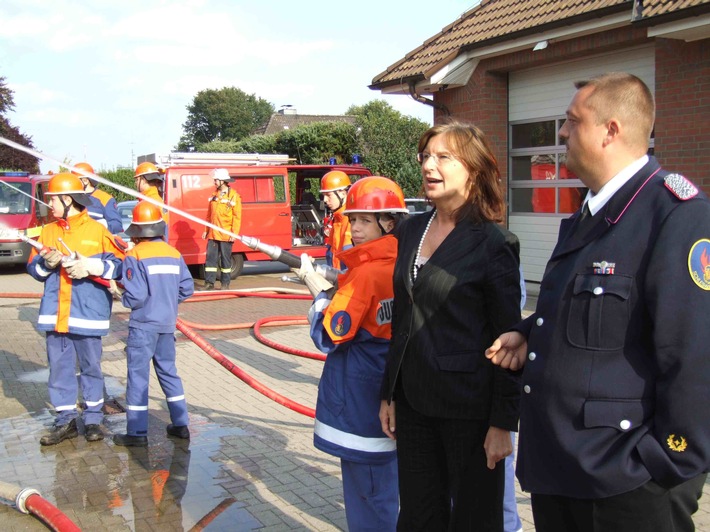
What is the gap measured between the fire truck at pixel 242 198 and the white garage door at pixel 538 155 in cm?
527

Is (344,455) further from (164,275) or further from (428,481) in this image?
(164,275)

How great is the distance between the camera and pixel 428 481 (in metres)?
2.78

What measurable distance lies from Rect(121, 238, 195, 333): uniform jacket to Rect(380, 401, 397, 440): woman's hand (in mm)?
3093

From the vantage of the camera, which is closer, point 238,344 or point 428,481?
point 428,481

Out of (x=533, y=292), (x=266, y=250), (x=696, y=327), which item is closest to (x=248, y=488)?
(x=266, y=250)

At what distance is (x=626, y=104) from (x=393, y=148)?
1078 inches

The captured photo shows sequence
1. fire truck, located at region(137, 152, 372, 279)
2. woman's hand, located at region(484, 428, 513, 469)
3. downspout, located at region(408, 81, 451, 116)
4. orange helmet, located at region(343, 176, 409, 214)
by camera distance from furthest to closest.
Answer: fire truck, located at region(137, 152, 372, 279) → downspout, located at region(408, 81, 451, 116) → orange helmet, located at region(343, 176, 409, 214) → woman's hand, located at region(484, 428, 513, 469)

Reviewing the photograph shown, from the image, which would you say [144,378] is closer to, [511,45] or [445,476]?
[445,476]

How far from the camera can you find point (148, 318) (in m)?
5.59

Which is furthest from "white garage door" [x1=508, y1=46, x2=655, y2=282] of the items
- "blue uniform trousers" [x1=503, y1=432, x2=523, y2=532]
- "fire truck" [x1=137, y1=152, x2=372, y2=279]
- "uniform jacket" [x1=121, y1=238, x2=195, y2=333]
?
"blue uniform trousers" [x1=503, y1=432, x2=523, y2=532]

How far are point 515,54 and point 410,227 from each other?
9246 millimetres

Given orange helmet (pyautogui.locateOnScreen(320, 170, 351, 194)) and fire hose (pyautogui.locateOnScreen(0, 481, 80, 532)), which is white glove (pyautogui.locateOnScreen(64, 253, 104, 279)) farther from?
orange helmet (pyautogui.locateOnScreen(320, 170, 351, 194))

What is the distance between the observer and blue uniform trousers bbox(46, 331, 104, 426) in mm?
5762

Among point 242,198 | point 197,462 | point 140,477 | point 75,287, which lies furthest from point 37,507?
point 242,198
